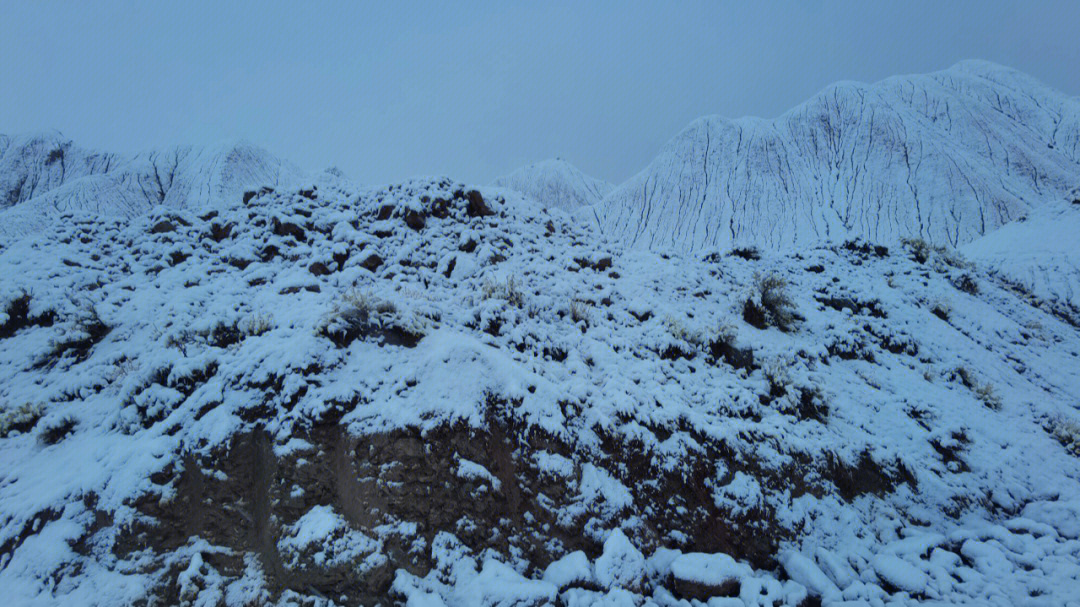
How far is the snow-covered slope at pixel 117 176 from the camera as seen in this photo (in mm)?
19812

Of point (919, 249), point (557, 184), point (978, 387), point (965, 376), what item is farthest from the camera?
point (557, 184)

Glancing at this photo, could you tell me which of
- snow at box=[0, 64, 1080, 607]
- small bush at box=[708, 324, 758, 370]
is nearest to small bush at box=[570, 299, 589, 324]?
snow at box=[0, 64, 1080, 607]

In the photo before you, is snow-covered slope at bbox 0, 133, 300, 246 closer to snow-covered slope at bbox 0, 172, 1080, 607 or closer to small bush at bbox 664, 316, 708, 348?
snow-covered slope at bbox 0, 172, 1080, 607

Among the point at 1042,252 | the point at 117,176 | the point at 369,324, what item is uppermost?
the point at 1042,252

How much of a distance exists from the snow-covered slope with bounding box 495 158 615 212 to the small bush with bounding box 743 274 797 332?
2073 centimetres

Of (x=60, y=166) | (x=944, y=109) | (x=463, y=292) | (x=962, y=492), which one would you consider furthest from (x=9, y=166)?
(x=944, y=109)

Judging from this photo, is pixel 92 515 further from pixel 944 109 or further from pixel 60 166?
pixel 60 166

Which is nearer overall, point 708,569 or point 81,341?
point 708,569

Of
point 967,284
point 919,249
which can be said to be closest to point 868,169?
point 919,249

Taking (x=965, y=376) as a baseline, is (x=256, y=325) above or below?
below

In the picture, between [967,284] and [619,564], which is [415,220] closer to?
[619,564]

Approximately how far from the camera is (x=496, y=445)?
444 cm

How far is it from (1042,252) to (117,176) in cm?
3761

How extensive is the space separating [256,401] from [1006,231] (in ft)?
68.9
